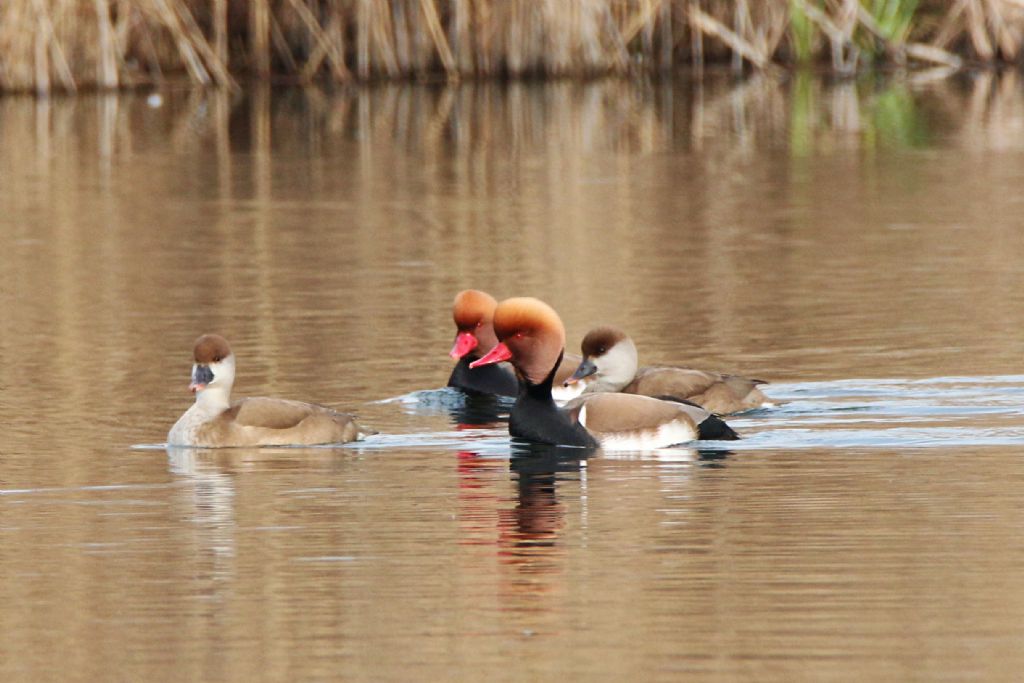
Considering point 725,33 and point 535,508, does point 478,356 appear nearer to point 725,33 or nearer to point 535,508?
point 535,508

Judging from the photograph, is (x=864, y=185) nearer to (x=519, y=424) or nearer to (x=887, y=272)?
(x=887, y=272)

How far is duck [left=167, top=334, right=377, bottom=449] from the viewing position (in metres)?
9.95

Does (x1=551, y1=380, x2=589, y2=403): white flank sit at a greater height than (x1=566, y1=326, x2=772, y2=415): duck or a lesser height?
lesser

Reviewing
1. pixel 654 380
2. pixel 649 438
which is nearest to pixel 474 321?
pixel 654 380

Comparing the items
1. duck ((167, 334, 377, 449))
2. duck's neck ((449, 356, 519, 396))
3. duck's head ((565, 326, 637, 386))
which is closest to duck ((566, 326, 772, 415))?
duck's head ((565, 326, 637, 386))

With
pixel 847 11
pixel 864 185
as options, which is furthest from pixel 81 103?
pixel 864 185

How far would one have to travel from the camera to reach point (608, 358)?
10.8 m

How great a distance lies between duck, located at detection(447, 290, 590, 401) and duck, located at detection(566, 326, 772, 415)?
2.23 ft

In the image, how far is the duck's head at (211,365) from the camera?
33.1 feet

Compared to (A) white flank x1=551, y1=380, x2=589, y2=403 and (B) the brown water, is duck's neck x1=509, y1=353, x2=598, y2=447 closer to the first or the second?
(B) the brown water

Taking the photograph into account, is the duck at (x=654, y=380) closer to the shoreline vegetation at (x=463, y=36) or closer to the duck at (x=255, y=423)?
the duck at (x=255, y=423)

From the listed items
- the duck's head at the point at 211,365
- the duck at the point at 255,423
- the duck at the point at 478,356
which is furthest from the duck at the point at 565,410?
the duck at the point at 478,356

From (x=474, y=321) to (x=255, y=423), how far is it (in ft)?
7.69

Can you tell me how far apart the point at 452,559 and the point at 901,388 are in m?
4.10
